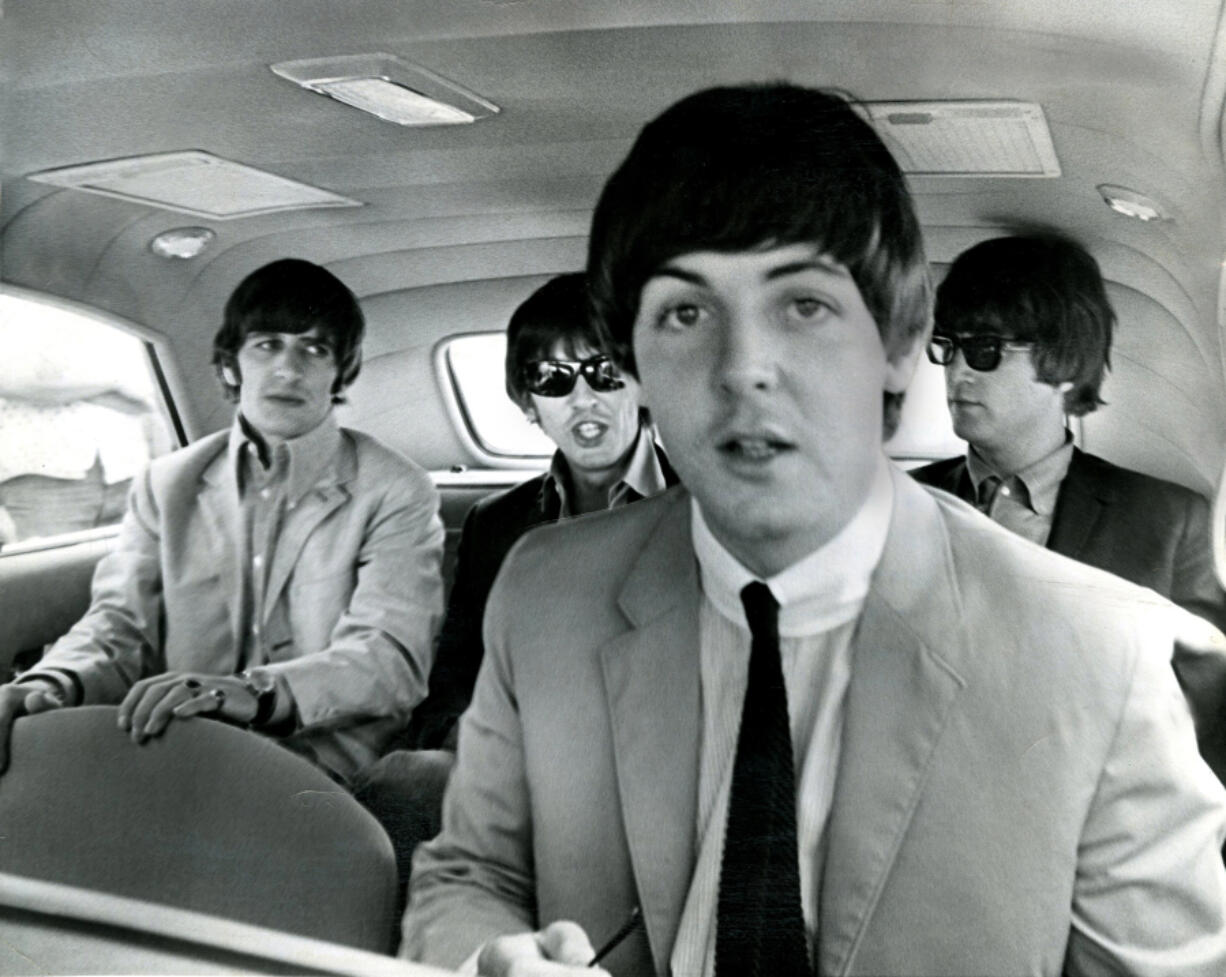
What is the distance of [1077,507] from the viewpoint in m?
1.29

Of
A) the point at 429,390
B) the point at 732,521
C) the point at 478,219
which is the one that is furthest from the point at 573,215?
the point at 732,521

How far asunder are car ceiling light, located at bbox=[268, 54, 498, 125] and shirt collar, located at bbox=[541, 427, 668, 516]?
1.40ft

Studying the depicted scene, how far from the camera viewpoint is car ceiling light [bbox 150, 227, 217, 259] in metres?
1.58

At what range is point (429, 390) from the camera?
58.1 inches

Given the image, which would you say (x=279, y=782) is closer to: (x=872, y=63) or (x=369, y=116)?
(x=369, y=116)

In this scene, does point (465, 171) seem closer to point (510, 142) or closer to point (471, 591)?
point (510, 142)

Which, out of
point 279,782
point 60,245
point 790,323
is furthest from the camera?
point 60,245

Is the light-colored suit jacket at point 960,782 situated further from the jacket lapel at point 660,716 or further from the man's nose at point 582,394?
the man's nose at point 582,394

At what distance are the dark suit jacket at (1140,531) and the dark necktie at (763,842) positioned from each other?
1.06ft

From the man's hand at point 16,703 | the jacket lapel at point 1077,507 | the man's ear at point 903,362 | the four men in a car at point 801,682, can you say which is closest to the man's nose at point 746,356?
the four men in a car at point 801,682

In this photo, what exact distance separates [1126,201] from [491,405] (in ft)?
2.38

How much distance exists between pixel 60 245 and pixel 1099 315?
4.27 ft

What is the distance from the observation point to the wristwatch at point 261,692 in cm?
154

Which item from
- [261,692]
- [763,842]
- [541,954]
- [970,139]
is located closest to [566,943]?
[541,954]
